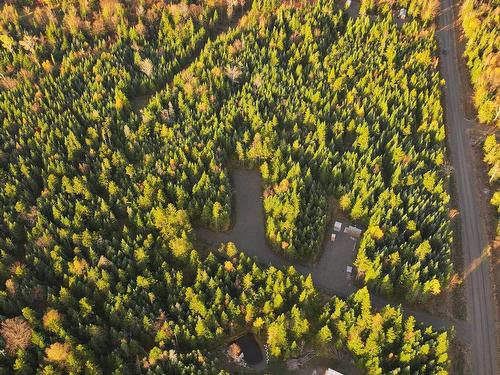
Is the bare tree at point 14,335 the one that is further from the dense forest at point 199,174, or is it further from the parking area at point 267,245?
the parking area at point 267,245

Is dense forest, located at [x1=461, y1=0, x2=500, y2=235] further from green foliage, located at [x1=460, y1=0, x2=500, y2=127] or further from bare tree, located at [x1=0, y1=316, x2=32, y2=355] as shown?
bare tree, located at [x1=0, y1=316, x2=32, y2=355]

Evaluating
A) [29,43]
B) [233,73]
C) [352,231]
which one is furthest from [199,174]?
[29,43]

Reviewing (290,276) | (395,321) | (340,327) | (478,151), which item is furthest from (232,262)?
(478,151)

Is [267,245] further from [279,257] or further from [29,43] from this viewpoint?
[29,43]

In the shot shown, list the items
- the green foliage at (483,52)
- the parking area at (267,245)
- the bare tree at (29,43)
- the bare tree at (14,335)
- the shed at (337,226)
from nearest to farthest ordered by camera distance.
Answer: the bare tree at (14,335) → the parking area at (267,245) → the shed at (337,226) → the green foliage at (483,52) → the bare tree at (29,43)

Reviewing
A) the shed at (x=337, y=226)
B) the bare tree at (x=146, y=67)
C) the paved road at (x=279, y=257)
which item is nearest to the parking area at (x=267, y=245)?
the paved road at (x=279, y=257)

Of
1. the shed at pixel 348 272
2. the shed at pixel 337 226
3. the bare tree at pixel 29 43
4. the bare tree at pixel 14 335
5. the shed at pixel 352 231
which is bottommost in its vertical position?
the bare tree at pixel 14 335

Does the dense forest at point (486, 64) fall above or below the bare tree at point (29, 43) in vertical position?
above
